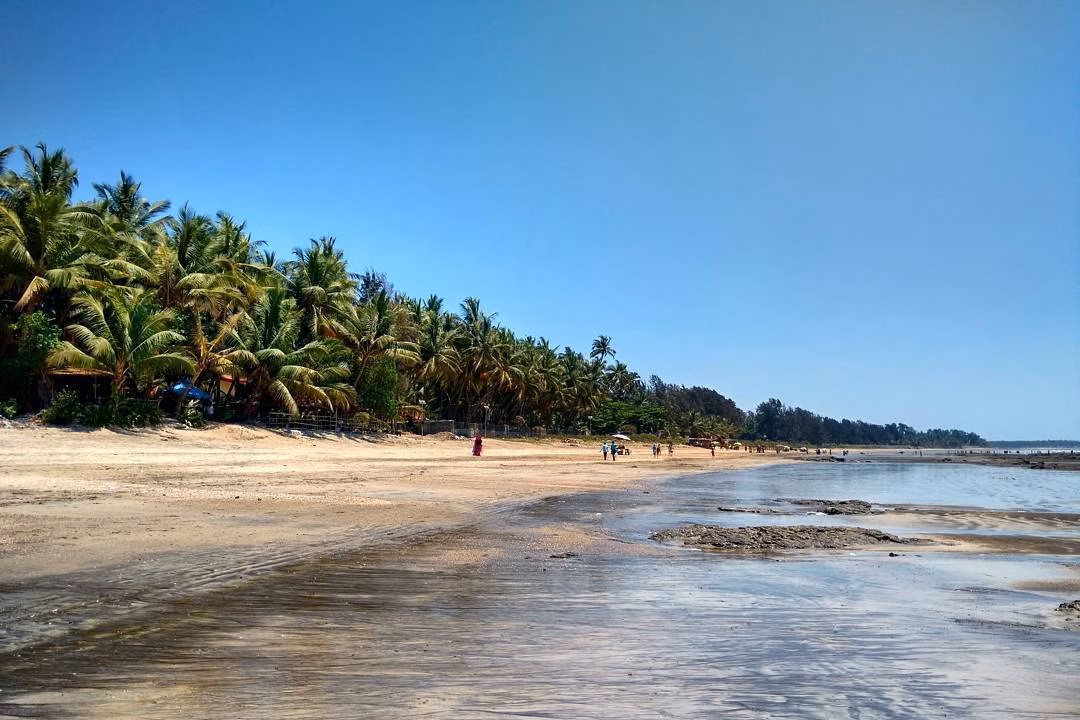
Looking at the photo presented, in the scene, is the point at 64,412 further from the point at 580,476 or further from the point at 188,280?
the point at 580,476

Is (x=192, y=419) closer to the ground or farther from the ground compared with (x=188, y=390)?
closer to the ground

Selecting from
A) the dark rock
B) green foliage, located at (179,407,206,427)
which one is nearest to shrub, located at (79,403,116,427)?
green foliage, located at (179,407,206,427)

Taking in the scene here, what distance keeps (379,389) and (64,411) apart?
22611 millimetres

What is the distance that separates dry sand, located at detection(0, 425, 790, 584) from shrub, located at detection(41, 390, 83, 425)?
155cm

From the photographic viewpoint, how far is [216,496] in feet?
54.0

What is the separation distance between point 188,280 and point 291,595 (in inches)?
1365

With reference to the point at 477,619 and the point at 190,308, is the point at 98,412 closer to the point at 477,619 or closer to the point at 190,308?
the point at 190,308

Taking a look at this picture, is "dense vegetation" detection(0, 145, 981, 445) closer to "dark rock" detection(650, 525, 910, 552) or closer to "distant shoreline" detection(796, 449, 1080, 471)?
"dark rock" detection(650, 525, 910, 552)

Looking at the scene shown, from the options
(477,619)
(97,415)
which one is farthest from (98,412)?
(477,619)

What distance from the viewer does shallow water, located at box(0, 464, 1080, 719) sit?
5129mm

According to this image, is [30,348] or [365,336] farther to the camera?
[365,336]

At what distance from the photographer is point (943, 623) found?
8.14m

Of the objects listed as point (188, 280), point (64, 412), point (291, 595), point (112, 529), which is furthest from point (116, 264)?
point (291, 595)

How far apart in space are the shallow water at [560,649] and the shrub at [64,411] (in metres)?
25.2
